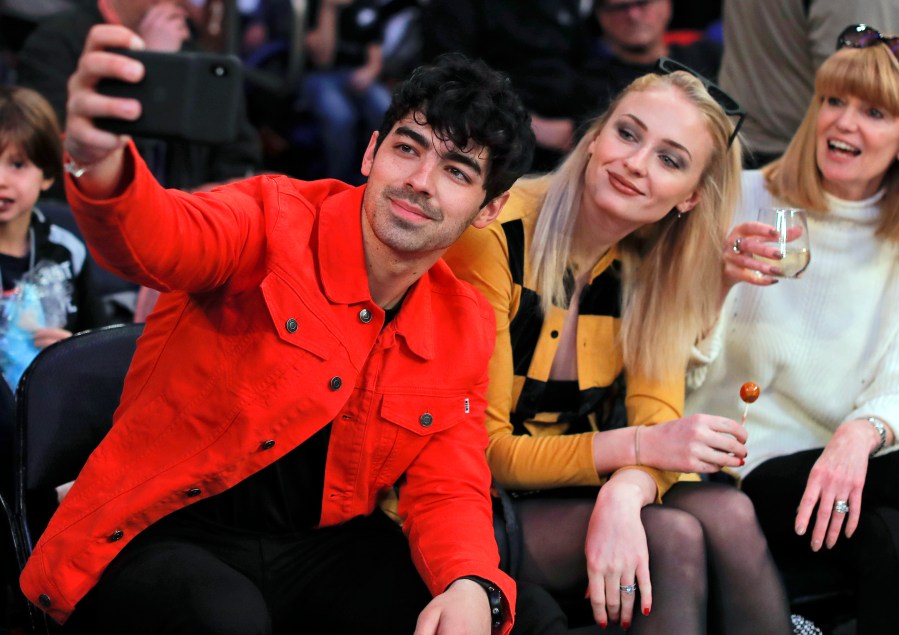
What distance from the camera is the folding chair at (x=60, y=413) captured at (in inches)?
79.5

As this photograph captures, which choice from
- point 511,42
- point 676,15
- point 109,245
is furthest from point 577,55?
point 109,245

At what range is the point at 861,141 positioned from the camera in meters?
2.66

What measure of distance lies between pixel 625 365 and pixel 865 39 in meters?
0.97

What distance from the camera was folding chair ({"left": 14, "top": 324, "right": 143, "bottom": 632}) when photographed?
79.5 inches

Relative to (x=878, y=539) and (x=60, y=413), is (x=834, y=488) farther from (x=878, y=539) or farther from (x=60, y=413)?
(x=60, y=413)

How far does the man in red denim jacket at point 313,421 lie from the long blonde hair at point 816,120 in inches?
38.7

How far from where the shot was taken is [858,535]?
2455 millimetres

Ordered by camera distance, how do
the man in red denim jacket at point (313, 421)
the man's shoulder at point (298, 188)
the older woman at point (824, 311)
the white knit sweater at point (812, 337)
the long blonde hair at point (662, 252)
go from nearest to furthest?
the man in red denim jacket at point (313, 421) < the man's shoulder at point (298, 188) < the long blonde hair at point (662, 252) < the older woman at point (824, 311) < the white knit sweater at point (812, 337)

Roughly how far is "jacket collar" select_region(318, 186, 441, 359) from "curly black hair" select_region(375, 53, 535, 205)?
0.17m

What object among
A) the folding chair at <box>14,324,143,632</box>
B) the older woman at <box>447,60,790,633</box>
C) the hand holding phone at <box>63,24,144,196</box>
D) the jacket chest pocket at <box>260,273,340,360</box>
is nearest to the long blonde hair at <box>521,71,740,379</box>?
the older woman at <box>447,60,790,633</box>

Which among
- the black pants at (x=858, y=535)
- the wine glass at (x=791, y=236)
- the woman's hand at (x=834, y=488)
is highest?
the wine glass at (x=791, y=236)

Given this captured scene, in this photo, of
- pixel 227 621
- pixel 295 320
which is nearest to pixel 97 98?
pixel 295 320

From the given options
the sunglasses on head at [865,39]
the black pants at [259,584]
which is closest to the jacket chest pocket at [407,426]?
the black pants at [259,584]

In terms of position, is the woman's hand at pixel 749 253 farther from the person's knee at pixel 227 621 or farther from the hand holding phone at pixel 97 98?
the hand holding phone at pixel 97 98
